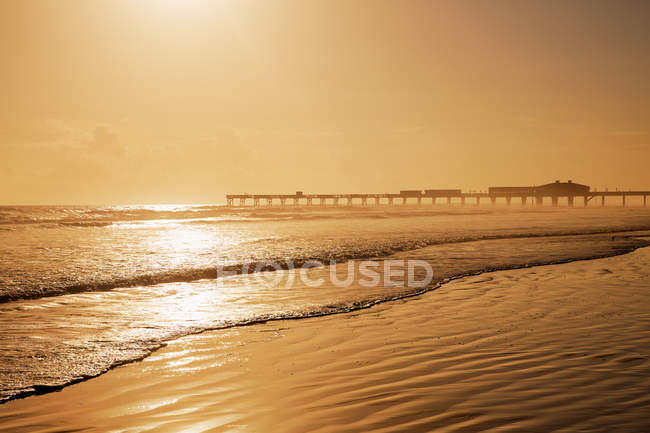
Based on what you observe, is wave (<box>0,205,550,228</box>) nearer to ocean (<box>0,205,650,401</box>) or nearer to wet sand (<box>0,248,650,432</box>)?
ocean (<box>0,205,650,401</box>)

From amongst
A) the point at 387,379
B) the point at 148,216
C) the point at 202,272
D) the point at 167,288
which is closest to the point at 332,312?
the point at 387,379

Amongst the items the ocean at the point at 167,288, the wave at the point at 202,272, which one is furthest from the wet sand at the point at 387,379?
the wave at the point at 202,272

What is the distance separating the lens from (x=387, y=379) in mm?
4520

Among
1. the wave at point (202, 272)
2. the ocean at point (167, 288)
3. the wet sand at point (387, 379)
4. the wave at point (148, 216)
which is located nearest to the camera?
the wet sand at point (387, 379)

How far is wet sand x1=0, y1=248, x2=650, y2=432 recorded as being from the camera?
3574 mm

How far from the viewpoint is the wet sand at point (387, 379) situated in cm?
357

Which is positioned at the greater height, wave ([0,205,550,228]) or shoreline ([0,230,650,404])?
wave ([0,205,550,228])

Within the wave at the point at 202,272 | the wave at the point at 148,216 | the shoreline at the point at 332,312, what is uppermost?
the wave at the point at 148,216

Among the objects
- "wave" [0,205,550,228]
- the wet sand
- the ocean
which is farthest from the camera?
"wave" [0,205,550,228]

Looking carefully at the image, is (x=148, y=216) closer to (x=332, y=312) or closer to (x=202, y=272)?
(x=202, y=272)

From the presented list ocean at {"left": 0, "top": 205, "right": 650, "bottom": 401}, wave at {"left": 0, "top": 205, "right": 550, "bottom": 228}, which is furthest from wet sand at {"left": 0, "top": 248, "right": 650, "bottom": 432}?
wave at {"left": 0, "top": 205, "right": 550, "bottom": 228}

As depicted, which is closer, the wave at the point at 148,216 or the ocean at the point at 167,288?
the ocean at the point at 167,288

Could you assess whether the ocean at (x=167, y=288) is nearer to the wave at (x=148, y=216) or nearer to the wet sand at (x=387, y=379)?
the wet sand at (x=387, y=379)

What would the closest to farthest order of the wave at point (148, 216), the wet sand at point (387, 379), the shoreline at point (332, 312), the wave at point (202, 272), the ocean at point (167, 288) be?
the wet sand at point (387, 379) < the shoreline at point (332, 312) < the ocean at point (167, 288) < the wave at point (202, 272) < the wave at point (148, 216)
